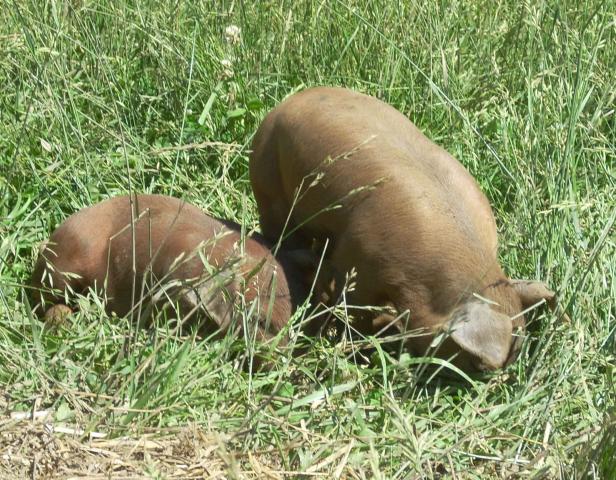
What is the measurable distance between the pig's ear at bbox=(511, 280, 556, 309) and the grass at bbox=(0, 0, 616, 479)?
3.8 inches

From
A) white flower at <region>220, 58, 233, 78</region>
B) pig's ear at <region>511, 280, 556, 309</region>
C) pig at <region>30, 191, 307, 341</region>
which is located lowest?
pig at <region>30, 191, 307, 341</region>

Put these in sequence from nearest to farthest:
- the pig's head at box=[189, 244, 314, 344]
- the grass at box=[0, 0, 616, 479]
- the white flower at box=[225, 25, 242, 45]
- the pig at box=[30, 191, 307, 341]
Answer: the grass at box=[0, 0, 616, 479]
the pig's head at box=[189, 244, 314, 344]
the pig at box=[30, 191, 307, 341]
the white flower at box=[225, 25, 242, 45]

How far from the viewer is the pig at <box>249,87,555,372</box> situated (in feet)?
16.8

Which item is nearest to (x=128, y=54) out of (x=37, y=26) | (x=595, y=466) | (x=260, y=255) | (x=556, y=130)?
(x=37, y=26)

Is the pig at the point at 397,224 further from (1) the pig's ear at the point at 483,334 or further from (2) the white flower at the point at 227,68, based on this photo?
(2) the white flower at the point at 227,68

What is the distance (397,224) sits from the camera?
536 centimetres

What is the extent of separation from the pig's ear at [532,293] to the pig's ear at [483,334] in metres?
0.13

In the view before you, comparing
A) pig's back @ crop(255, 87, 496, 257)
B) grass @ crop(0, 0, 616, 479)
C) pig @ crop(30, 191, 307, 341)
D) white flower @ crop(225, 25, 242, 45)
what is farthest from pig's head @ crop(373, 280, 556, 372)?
white flower @ crop(225, 25, 242, 45)

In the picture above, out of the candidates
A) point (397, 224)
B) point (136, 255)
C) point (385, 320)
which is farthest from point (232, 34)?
point (385, 320)

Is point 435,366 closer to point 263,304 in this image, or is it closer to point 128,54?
point 263,304

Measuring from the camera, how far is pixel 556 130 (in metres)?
5.78

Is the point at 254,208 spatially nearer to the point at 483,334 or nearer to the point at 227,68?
the point at 227,68

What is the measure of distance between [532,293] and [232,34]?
261 centimetres

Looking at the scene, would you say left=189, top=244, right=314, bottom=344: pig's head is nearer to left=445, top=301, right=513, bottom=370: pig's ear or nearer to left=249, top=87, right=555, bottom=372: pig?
left=249, top=87, right=555, bottom=372: pig
